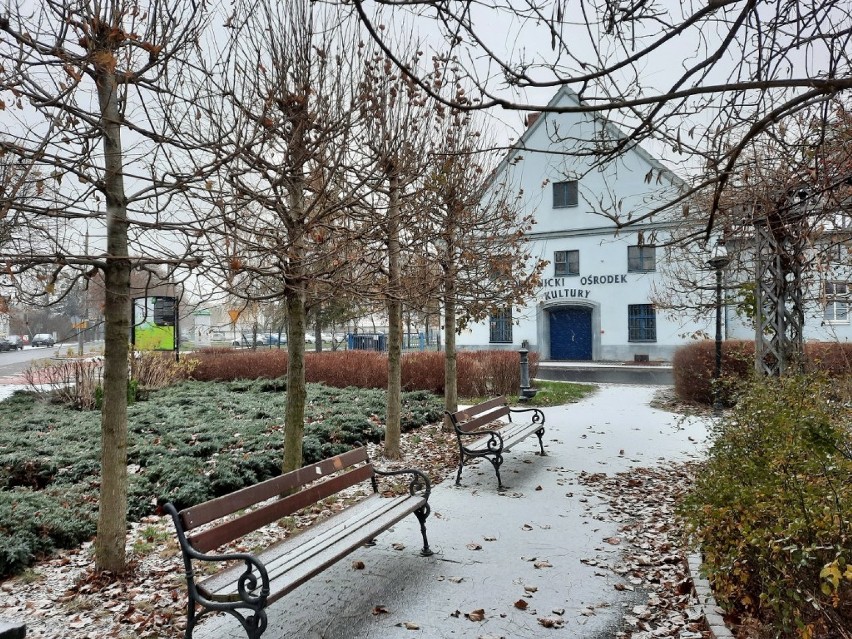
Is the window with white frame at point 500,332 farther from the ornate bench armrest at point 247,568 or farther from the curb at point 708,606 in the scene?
the ornate bench armrest at point 247,568

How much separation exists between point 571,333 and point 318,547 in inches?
1048

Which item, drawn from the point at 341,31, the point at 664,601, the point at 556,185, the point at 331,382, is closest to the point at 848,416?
the point at 664,601

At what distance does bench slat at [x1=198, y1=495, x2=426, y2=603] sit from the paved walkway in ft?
1.31

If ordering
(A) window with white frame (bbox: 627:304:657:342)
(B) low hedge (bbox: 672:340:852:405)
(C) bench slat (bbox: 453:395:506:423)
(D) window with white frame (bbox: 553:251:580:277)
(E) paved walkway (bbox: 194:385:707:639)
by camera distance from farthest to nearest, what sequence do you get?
(D) window with white frame (bbox: 553:251:580:277)
(A) window with white frame (bbox: 627:304:657:342)
(B) low hedge (bbox: 672:340:852:405)
(C) bench slat (bbox: 453:395:506:423)
(E) paved walkway (bbox: 194:385:707:639)

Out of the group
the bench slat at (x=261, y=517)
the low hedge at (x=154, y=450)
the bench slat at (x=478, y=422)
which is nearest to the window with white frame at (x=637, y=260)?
the low hedge at (x=154, y=450)

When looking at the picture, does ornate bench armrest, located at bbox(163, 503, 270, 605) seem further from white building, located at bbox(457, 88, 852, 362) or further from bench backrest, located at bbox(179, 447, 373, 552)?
white building, located at bbox(457, 88, 852, 362)

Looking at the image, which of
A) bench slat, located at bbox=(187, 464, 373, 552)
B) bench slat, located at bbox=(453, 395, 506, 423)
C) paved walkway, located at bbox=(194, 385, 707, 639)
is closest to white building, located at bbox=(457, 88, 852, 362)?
bench slat, located at bbox=(453, 395, 506, 423)

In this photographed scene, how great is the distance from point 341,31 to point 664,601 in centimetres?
581

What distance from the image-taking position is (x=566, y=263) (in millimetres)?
28797

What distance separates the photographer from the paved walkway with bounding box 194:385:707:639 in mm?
3646

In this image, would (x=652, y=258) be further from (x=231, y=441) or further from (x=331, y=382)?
(x=231, y=441)

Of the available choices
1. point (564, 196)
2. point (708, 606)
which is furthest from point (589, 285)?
point (708, 606)

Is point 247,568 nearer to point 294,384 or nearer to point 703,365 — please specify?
point 294,384

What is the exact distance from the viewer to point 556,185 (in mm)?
28109
